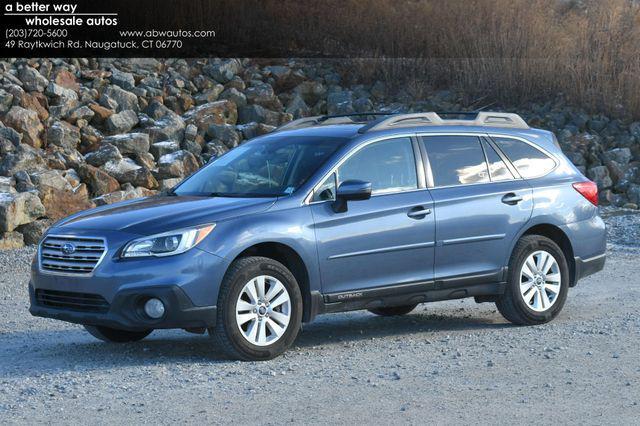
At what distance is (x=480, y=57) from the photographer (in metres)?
29.3

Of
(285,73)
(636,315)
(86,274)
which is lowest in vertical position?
(636,315)

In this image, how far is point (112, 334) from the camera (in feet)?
32.7

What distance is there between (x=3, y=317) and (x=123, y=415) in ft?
15.9

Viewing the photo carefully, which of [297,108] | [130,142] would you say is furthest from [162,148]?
[297,108]

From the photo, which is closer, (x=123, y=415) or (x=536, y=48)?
(x=123, y=415)

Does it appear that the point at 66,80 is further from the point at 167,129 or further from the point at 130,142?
the point at 130,142

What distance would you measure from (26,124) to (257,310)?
1534 cm

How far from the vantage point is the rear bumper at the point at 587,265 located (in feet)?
36.2

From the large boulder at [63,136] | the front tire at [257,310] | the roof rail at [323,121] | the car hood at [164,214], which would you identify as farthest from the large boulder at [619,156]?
the front tire at [257,310]

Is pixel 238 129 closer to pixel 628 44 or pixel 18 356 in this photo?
pixel 628 44

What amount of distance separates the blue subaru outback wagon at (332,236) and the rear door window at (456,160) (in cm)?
1

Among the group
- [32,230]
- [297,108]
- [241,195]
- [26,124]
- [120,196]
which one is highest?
[297,108]

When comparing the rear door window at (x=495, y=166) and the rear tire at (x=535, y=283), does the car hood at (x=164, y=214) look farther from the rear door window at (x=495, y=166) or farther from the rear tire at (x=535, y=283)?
the rear tire at (x=535, y=283)

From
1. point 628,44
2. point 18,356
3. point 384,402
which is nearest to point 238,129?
point 628,44
